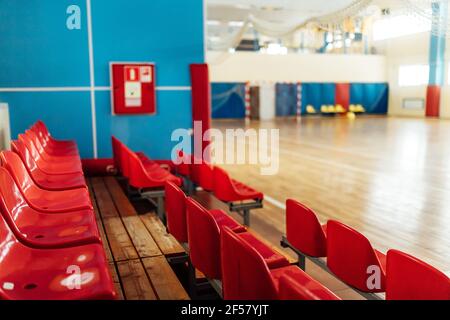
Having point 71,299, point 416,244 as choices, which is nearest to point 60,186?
point 71,299

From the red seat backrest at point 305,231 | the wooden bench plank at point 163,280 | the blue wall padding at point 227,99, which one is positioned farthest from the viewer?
the blue wall padding at point 227,99

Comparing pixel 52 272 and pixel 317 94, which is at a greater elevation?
pixel 317 94

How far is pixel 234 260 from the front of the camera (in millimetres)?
1646

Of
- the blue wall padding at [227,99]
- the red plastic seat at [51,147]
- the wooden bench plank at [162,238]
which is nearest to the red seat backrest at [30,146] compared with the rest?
the red plastic seat at [51,147]

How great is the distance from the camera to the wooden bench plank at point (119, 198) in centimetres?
401

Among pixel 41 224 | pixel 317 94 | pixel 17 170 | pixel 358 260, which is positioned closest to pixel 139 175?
pixel 17 170

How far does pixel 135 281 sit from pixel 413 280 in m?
1.42

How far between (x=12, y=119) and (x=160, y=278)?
391 centimetres

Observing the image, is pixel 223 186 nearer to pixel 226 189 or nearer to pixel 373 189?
pixel 226 189

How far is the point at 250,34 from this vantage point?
18797mm

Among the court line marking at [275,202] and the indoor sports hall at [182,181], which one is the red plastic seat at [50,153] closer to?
the indoor sports hall at [182,181]

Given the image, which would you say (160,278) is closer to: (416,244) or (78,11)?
(416,244)

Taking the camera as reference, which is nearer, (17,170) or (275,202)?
(17,170)

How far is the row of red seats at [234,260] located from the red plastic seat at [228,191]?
920mm
